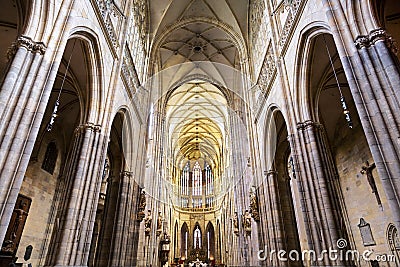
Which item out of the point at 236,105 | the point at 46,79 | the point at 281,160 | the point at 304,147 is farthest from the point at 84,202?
the point at 236,105

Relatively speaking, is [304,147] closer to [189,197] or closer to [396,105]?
[396,105]

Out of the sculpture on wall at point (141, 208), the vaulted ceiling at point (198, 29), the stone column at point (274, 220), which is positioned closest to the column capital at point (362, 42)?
the stone column at point (274, 220)

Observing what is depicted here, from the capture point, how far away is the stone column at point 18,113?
14.5 feet

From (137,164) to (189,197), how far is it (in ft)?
97.8

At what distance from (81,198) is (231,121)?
16.5 metres

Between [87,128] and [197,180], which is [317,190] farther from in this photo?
[197,180]

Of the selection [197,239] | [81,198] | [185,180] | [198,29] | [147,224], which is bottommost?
[81,198]

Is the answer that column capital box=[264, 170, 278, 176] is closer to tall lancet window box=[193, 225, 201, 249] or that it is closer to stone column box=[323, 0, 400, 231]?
stone column box=[323, 0, 400, 231]

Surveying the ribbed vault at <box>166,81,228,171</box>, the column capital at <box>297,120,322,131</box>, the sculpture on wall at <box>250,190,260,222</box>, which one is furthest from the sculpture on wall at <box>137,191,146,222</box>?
the ribbed vault at <box>166,81,228,171</box>

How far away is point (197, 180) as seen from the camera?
44.6 meters

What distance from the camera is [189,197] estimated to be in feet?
140

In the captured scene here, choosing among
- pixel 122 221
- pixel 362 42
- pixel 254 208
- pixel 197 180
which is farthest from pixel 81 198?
pixel 197 180

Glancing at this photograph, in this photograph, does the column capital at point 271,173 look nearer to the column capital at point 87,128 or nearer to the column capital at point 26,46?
the column capital at point 87,128

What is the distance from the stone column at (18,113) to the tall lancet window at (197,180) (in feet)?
129
